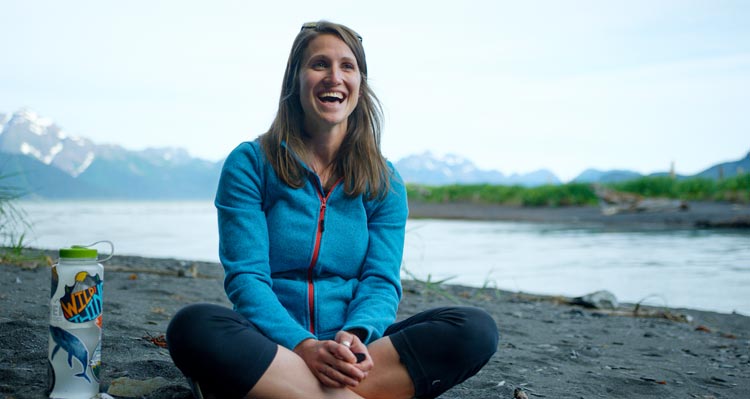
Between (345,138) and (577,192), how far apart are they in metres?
17.4

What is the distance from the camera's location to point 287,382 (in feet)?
6.27

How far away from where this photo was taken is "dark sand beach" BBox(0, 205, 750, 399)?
2.50 m

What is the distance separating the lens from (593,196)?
60.1 feet

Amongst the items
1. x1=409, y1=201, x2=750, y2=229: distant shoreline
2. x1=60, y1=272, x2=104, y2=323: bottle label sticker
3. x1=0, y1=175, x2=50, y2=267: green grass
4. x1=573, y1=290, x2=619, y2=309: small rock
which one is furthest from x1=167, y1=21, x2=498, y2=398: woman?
x1=409, y1=201, x2=750, y2=229: distant shoreline

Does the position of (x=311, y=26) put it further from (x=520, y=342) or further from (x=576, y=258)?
(x=576, y=258)

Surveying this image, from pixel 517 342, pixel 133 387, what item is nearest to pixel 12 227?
pixel 133 387

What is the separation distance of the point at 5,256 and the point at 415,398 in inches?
169

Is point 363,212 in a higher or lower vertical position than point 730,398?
higher

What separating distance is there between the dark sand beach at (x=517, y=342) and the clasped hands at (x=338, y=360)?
0.55m

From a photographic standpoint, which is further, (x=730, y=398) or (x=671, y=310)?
(x=671, y=310)

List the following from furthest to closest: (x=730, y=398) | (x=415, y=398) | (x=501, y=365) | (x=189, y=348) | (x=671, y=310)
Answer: (x=671, y=310), (x=501, y=365), (x=730, y=398), (x=415, y=398), (x=189, y=348)

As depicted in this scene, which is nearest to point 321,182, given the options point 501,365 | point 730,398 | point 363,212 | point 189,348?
point 363,212

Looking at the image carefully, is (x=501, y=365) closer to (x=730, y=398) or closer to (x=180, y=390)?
(x=730, y=398)

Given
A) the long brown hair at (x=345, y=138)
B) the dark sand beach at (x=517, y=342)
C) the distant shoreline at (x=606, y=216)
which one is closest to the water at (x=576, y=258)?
the dark sand beach at (x=517, y=342)
